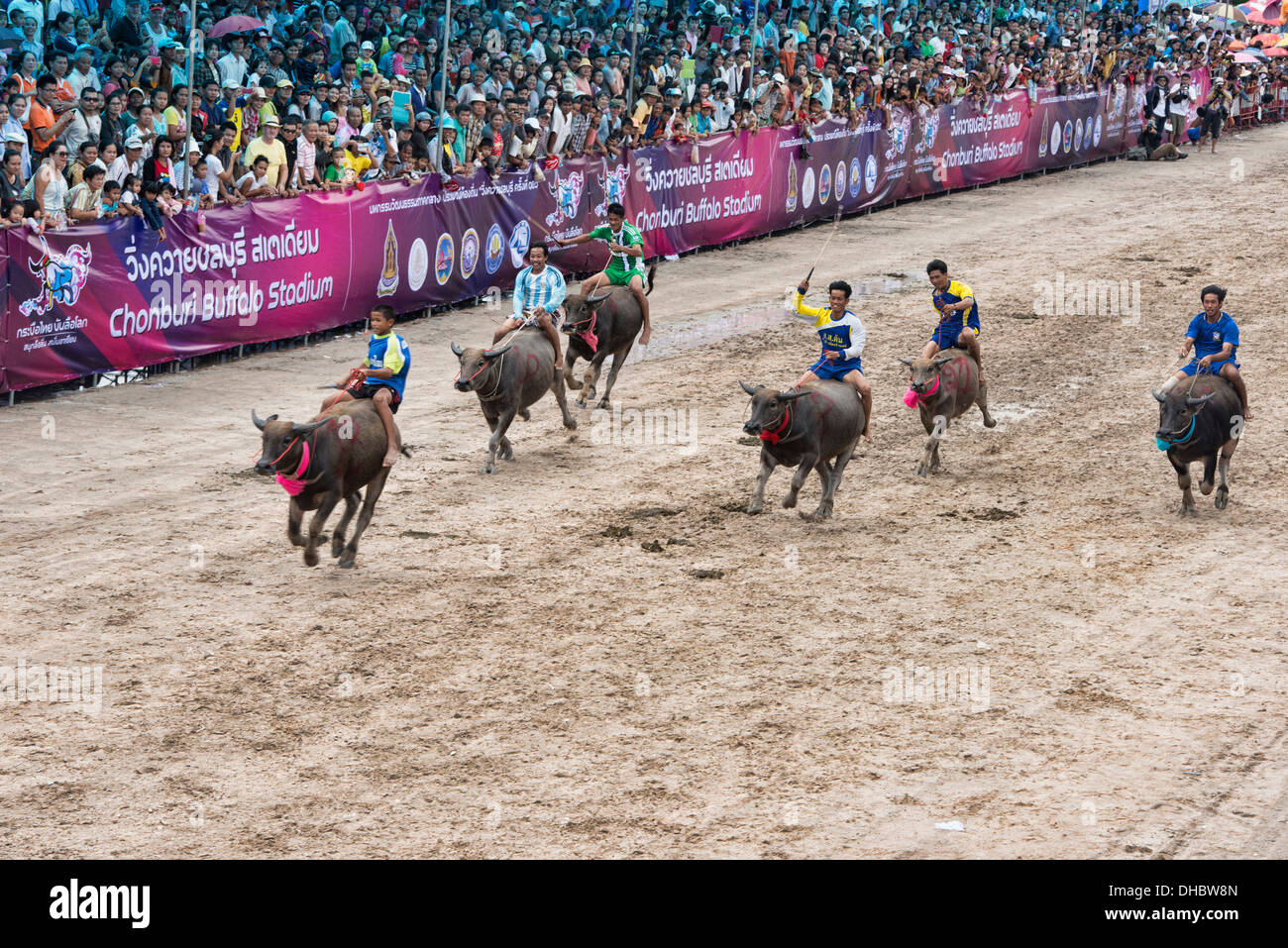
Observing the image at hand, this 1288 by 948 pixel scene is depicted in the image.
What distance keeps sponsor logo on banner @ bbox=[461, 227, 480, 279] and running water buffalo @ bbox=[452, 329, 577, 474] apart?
7.13m

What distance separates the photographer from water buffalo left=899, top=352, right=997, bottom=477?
1655cm

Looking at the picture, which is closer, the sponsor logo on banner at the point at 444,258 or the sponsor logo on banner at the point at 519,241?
the sponsor logo on banner at the point at 444,258

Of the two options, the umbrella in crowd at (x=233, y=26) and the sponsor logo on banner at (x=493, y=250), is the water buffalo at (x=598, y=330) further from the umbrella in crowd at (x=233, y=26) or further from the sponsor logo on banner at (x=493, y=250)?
the umbrella in crowd at (x=233, y=26)

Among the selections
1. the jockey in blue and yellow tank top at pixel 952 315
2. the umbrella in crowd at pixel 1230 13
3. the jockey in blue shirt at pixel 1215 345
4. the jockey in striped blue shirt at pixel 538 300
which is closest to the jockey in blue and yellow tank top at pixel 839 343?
the jockey in blue and yellow tank top at pixel 952 315

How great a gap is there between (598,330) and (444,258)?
541 cm

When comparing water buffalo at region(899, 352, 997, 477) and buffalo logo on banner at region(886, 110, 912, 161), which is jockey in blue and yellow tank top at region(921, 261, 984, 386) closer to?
water buffalo at region(899, 352, 997, 477)

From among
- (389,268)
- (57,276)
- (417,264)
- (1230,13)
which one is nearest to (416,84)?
(417,264)

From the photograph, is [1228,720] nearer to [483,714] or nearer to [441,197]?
[483,714]

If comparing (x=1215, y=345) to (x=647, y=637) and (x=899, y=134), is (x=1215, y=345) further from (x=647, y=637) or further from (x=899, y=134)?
(x=899, y=134)

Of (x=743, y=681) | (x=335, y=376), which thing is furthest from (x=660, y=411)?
(x=743, y=681)

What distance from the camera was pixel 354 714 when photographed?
434 inches

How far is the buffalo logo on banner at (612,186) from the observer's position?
2650cm

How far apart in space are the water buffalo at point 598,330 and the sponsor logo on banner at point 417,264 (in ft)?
15.3

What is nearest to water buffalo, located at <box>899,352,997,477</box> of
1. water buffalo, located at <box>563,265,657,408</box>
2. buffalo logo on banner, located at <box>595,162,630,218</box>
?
water buffalo, located at <box>563,265,657,408</box>
